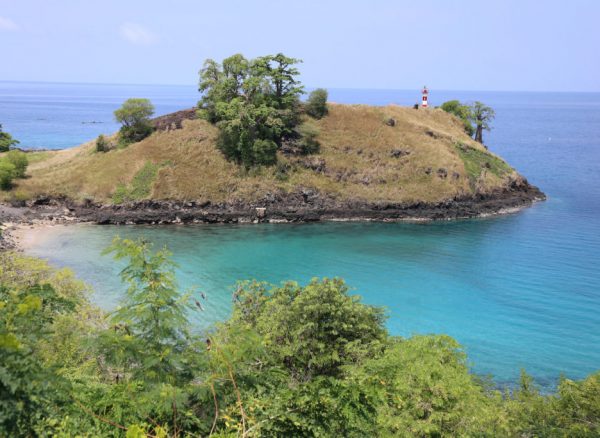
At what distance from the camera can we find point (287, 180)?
68.7 metres

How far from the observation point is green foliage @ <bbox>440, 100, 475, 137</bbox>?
317 ft

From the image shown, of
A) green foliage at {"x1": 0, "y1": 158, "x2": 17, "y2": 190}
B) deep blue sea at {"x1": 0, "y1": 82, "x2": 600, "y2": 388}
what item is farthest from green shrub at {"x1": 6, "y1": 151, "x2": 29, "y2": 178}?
deep blue sea at {"x1": 0, "y1": 82, "x2": 600, "y2": 388}

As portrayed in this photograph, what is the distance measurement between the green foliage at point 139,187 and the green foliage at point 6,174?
14.6m

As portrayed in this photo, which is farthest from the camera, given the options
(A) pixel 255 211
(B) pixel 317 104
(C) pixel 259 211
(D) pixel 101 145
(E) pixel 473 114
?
(E) pixel 473 114

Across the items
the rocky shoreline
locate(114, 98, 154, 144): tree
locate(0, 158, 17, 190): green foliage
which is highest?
locate(114, 98, 154, 144): tree

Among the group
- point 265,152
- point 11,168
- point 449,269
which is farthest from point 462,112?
point 11,168

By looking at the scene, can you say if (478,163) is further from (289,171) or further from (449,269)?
(449,269)

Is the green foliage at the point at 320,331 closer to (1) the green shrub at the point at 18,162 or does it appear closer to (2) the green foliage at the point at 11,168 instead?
(2) the green foliage at the point at 11,168

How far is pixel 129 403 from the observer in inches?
468

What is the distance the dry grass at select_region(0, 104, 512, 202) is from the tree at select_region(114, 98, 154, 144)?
7.74ft

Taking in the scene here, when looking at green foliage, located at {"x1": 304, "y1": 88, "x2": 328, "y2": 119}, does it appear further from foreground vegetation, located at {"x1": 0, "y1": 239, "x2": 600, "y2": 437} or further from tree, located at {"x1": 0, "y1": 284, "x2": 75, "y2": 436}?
tree, located at {"x1": 0, "y1": 284, "x2": 75, "y2": 436}

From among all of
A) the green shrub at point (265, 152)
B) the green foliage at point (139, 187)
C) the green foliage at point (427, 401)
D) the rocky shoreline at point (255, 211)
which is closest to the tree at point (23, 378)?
the green foliage at point (427, 401)

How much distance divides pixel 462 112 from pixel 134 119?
69978 millimetres

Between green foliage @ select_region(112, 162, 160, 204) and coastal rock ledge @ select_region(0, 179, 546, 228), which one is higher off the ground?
green foliage @ select_region(112, 162, 160, 204)
